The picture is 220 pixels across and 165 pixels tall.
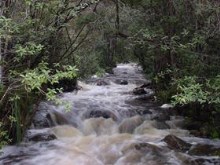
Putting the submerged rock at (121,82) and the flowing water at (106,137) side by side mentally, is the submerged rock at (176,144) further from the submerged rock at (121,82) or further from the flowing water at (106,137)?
the submerged rock at (121,82)

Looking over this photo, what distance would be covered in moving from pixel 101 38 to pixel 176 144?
6.69 metres

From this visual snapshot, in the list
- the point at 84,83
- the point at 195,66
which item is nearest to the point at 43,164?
the point at 195,66

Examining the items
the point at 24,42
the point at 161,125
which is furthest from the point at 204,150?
the point at 24,42

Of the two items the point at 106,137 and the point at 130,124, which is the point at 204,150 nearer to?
the point at 106,137

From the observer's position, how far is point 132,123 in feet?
40.6

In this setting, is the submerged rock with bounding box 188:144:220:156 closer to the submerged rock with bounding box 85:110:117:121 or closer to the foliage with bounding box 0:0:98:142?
the foliage with bounding box 0:0:98:142

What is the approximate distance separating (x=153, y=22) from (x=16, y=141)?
5923 millimetres

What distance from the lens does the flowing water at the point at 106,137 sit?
8.81m

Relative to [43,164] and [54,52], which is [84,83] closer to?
[54,52]

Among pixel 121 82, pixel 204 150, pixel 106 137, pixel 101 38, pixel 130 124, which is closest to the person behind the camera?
pixel 204 150

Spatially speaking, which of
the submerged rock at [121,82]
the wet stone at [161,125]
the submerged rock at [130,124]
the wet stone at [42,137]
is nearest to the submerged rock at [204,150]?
the wet stone at [161,125]

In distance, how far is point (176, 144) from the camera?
970 cm

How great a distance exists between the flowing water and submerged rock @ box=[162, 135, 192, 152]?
14cm

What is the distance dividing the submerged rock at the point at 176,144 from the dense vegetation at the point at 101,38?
1.18 meters
